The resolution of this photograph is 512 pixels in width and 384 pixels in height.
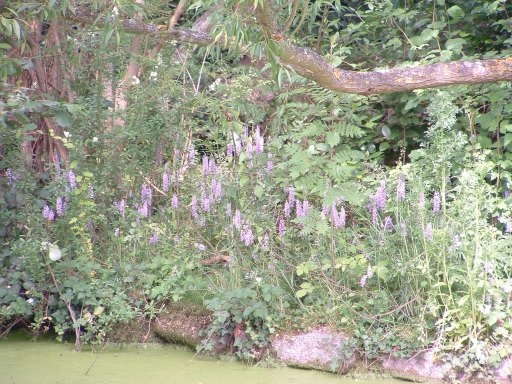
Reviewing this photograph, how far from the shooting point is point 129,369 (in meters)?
4.64

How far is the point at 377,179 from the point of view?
17.6ft

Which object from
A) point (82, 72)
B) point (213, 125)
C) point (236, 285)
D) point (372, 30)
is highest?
point (372, 30)

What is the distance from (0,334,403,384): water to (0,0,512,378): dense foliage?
188 millimetres

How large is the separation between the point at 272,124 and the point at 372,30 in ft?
4.24

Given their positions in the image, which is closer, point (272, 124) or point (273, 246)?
point (273, 246)

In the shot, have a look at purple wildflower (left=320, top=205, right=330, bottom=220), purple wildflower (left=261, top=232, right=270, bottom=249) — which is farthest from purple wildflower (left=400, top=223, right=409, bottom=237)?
purple wildflower (left=261, top=232, right=270, bottom=249)

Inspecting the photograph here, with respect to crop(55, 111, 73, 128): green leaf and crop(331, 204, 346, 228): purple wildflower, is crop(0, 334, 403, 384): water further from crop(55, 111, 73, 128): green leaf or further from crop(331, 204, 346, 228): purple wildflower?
crop(55, 111, 73, 128): green leaf

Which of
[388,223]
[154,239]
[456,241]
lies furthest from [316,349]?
[154,239]

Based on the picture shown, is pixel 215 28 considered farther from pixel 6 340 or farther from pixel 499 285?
pixel 6 340

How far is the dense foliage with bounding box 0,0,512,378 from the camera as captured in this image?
4684 mm

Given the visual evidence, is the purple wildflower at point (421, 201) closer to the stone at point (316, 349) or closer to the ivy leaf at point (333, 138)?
the ivy leaf at point (333, 138)

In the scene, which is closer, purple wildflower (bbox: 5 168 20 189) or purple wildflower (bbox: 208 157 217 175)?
purple wildflower (bbox: 5 168 20 189)

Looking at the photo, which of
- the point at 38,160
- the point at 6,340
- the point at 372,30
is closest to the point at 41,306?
the point at 6,340

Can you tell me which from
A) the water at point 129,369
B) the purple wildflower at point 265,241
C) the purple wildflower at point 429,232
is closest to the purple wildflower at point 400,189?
the purple wildflower at point 429,232
